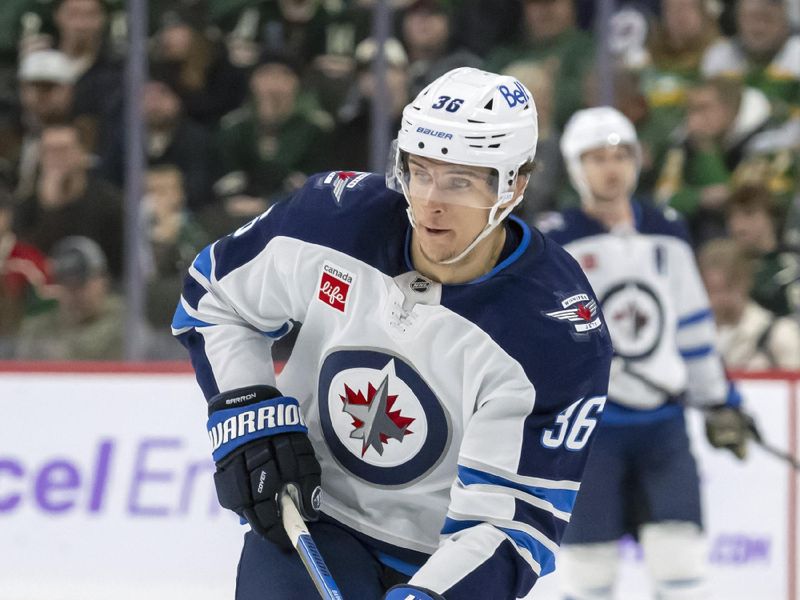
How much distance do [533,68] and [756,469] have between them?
1.54 meters

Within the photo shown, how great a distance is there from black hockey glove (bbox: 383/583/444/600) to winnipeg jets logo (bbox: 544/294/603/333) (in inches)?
16.3

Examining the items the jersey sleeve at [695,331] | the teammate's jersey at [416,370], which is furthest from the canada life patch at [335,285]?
the jersey sleeve at [695,331]

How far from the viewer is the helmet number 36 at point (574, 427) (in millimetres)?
2131

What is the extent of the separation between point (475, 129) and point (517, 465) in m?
0.47

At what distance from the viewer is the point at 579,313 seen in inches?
84.8

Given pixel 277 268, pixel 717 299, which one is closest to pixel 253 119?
pixel 717 299

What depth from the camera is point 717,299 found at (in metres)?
5.02

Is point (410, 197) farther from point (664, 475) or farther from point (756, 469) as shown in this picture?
point (756, 469)

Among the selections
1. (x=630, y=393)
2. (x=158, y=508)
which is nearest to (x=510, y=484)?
(x=630, y=393)

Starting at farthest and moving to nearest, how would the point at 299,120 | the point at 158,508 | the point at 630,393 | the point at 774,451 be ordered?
1. the point at 299,120
2. the point at 158,508
3. the point at 774,451
4. the point at 630,393

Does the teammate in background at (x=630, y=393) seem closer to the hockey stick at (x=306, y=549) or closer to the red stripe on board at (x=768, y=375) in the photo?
the red stripe on board at (x=768, y=375)

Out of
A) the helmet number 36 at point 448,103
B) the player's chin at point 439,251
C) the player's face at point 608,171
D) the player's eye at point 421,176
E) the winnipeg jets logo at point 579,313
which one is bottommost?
the winnipeg jets logo at point 579,313

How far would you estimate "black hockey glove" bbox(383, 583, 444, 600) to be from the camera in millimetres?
2002

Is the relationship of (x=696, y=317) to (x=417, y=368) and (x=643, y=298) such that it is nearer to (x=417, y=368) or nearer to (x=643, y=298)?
(x=643, y=298)
